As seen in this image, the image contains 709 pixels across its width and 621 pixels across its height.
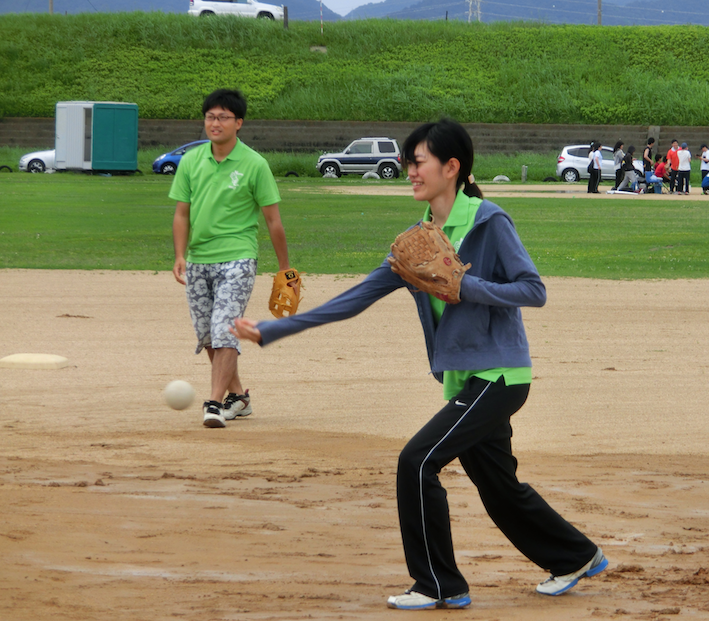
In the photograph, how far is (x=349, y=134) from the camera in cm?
4734

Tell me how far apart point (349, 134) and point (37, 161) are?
14.7 metres

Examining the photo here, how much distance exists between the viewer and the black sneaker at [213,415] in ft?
21.6

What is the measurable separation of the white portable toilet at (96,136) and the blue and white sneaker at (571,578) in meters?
35.2

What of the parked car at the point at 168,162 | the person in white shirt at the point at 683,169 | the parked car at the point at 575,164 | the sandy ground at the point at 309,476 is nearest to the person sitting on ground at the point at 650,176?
the person in white shirt at the point at 683,169

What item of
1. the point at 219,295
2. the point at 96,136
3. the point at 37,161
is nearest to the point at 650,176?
the point at 96,136

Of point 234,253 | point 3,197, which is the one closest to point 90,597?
point 234,253

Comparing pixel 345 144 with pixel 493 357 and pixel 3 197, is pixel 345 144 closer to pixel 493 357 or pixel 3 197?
pixel 3 197

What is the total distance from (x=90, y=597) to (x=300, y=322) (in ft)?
4.25

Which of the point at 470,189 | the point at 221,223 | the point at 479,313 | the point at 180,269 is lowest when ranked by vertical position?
the point at 180,269

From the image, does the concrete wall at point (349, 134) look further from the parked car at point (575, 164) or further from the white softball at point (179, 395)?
the white softball at point (179, 395)

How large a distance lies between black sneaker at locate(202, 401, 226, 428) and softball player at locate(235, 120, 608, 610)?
300 cm

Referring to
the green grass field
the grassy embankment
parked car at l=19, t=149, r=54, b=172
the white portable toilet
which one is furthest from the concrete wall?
the green grass field

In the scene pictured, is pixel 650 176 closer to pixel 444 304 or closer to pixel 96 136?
pixel 96 136

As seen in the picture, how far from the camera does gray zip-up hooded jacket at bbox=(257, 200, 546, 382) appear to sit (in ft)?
11.8
